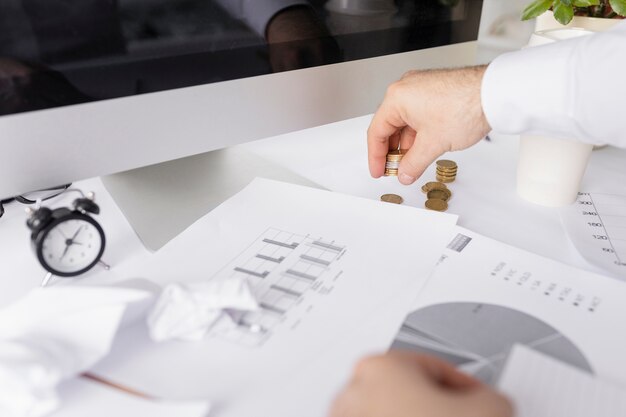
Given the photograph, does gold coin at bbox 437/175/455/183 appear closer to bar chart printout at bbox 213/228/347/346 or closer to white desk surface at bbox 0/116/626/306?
white desk surface at bbox 0/116/626/306

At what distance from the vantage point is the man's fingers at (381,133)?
51 centimetres

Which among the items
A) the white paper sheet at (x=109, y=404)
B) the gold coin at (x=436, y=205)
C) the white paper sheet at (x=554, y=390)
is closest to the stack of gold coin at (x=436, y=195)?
the gold coin at (x=436, y=205)

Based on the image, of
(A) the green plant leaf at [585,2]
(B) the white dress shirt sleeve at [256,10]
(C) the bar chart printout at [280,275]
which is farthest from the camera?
(A) the green plant leaf at [585,2]

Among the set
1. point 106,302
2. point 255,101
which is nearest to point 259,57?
point 255,101

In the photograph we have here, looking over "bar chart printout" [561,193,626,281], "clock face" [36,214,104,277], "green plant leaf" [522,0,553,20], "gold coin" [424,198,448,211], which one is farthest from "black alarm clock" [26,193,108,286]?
"green plant leaf" [522,0,553,20]

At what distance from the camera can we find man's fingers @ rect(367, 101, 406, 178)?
508 millimetres

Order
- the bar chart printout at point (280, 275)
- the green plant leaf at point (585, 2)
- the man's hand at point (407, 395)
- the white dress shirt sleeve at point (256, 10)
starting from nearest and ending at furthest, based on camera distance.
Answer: the man's hand at point (407, 395) < the bar chart printout at point (280, 275) < the white dress shirt sleeve at point (256, 10) < the green plant leaf at point (585, 2)

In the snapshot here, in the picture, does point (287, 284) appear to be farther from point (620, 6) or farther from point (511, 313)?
point (620, 6)

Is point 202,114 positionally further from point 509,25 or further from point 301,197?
point 509,25

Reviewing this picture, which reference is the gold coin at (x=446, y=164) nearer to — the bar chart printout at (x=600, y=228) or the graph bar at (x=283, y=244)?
the bar chart printout at (x=600, y=228)

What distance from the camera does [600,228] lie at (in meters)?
0.48

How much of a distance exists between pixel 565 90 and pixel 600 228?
148 millimetres

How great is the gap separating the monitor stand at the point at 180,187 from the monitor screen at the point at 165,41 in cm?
12

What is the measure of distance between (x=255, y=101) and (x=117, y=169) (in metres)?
0.15
